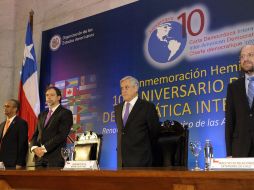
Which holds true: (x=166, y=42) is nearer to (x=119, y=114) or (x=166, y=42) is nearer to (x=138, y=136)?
(x=119, y=114)

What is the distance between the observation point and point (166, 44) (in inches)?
185

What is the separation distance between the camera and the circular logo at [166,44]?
180 inches

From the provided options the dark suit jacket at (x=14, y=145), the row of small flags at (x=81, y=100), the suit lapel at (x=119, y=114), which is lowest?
the dark suit jacket at (x=14, y=145)

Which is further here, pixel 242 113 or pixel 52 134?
pixel 52 134

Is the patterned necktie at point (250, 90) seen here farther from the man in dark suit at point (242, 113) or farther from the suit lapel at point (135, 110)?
the suit lapel at point (135, 110)

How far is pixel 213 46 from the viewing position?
169 inches

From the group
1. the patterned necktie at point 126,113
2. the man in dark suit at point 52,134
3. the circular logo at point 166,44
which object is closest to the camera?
the patterned necktie at point 126,113

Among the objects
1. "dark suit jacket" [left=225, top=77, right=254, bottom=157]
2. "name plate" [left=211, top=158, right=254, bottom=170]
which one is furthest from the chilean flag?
"name plate" [left=211, top=158, right=254, bottom=170]

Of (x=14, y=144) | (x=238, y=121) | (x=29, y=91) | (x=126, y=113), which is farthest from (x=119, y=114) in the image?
(x=29, y=91)

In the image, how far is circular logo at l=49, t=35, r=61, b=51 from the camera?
6.11 meters

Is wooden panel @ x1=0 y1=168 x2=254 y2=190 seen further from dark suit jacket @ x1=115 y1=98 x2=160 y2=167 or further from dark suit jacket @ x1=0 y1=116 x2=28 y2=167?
dark suit jacket @ x1=0 y1=116 x2=28 y2=167

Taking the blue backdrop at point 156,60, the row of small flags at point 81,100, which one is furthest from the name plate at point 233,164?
the row of small flags at point 81,100

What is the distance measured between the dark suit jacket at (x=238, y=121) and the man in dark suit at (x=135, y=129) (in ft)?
2.70

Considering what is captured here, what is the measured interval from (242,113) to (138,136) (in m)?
0.98
